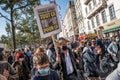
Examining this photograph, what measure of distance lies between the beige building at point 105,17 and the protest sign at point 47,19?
812 inches

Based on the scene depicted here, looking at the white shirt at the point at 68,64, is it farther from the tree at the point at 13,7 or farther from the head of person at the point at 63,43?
the tree at the point at 13,7

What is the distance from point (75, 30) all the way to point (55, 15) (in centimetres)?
6102

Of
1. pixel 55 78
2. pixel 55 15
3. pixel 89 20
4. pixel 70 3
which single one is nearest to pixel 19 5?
pixel 55 15

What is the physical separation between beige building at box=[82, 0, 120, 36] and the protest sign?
2062 cm

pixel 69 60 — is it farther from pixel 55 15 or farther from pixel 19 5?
pixel 19 5

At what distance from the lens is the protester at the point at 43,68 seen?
138 inches

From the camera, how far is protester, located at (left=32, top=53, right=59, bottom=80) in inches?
138

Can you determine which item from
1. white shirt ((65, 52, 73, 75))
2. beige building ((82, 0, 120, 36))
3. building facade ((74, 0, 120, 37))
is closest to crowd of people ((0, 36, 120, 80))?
white shirt ((65, 52, 73, 75))

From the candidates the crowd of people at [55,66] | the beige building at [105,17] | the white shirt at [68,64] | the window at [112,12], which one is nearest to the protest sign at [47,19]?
the crowd of people at [55,66]

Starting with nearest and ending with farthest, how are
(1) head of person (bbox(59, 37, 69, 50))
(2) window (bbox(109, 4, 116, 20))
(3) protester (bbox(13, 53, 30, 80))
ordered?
(1) head of person (bbox(59, 37, 69, 50)), (3) protester (bbox(13, 53, 30, 80)), (2) window (bbox(109, 4, 116, 20))

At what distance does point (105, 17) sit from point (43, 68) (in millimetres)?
30853

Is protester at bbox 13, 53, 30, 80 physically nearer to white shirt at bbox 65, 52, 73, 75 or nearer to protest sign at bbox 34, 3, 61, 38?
protest sign at bbox 34, 3, 61, 38

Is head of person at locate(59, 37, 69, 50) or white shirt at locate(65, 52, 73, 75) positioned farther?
head of person at locate(59, 37, 69, 50)

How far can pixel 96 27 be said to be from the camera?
38875 mm
